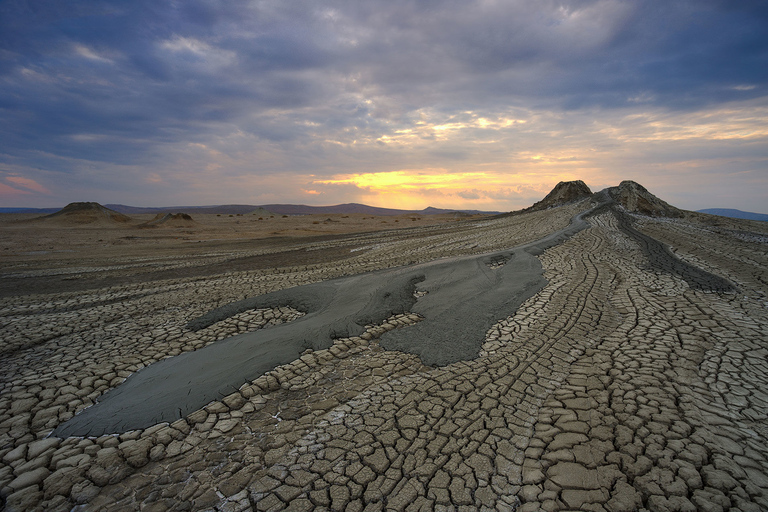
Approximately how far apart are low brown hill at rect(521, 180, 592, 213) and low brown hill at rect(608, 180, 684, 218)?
3.85 metres

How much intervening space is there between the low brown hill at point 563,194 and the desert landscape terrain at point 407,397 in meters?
24.6

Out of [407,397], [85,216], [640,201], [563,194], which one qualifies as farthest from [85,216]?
[640,201]

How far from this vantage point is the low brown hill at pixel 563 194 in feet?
101

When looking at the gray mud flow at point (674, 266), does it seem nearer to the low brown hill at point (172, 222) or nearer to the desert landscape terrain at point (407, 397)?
the desert landscape terrain at point (407, 397)

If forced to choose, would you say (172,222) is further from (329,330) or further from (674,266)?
(674,266)

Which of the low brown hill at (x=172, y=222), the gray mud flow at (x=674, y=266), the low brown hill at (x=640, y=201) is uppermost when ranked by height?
the low brown hill at (x=640, y=201)

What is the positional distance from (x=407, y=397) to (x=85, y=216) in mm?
52413

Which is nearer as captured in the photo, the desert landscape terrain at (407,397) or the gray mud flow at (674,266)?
the desert landscape terrain at (407,397)

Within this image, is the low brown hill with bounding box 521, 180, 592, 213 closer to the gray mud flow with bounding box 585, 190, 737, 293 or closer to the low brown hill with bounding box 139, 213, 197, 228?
the gray mud flow with bounding box 585, 190, 737, 293

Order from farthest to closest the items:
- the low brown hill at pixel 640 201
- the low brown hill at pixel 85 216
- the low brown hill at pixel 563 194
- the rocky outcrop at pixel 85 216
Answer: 1. the rocky outcrop at pixel 85 216
2. the low brown hill at pixel 85 216
3. the low brown hill at pixel 563 194
4. the low brown hill at pixel 640 201

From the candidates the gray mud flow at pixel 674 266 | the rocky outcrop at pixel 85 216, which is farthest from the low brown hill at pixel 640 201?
the rocky outcrop at pixel 85 216

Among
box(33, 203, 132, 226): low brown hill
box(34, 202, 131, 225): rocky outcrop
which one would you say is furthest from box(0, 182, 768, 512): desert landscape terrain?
box(34, 202, 131, 225): rocky outcrop

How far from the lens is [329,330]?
5.52 metres

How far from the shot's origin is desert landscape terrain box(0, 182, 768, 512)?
2619 millimetres
